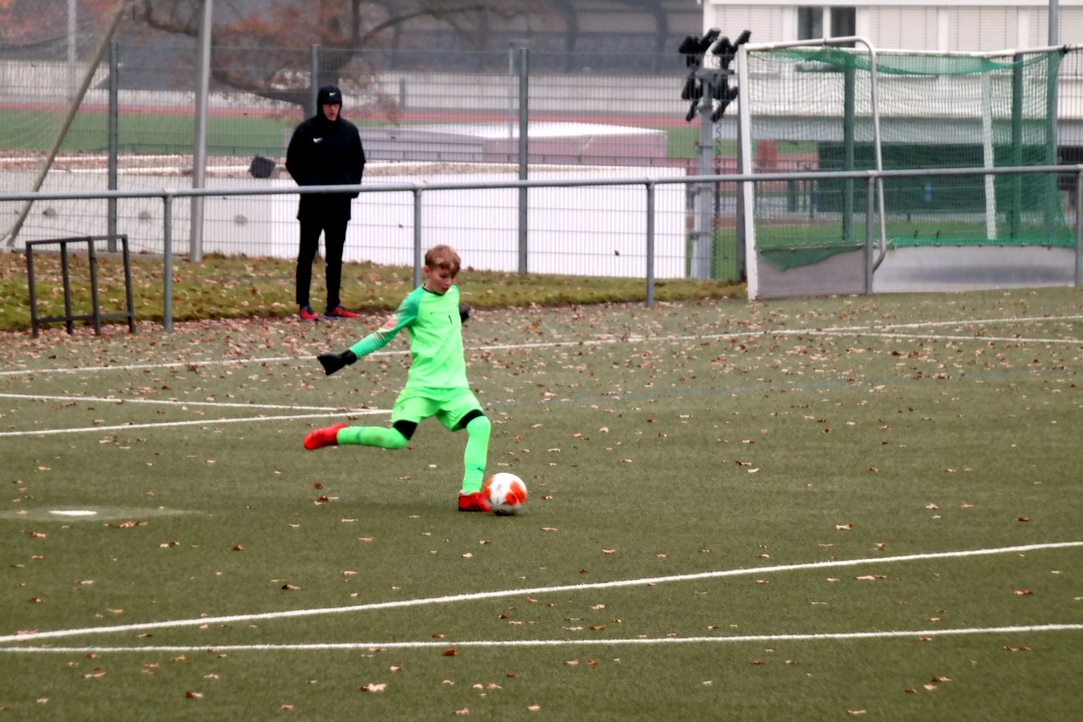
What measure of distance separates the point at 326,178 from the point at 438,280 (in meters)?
9.60

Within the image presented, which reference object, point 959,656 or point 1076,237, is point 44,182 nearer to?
point 1076,237

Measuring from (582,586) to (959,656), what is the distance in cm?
163

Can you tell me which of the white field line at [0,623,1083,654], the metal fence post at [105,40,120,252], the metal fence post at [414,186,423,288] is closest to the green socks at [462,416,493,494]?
the white field line at [0,623,1083,654]

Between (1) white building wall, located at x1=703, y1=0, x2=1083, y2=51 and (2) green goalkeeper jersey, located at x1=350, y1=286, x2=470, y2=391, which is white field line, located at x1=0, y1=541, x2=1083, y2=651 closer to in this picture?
(2) green goalkeeper jersey, located at x1=350, y1=286, x2=470, y2=391

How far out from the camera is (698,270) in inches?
889

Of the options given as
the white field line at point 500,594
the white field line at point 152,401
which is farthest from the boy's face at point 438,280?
the white field line at point 152,401

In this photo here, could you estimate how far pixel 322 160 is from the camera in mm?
19000

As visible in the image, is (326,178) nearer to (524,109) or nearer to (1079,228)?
(524,109)

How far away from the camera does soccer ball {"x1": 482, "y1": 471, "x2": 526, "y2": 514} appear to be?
9.25 meters

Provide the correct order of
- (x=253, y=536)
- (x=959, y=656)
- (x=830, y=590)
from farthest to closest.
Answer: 1. (x=253, y=536)
2. (x=830, y=590)
3. (x=959, y=656)

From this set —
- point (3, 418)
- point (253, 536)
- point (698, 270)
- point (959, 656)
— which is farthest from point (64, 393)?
point (698, 270)

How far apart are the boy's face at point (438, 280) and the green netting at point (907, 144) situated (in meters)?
11.6

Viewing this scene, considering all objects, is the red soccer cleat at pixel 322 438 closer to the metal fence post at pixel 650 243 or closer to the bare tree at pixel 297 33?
the metal fence post at pixel 650 243

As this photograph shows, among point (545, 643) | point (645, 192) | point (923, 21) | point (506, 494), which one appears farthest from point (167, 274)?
point (923, 21)
